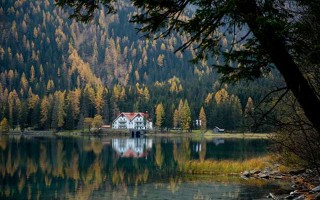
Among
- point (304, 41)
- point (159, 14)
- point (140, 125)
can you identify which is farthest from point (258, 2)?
point (140, 125)

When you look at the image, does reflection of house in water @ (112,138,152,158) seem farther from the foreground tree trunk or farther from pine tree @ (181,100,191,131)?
the foreground tree trunk

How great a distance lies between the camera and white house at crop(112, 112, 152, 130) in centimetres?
17162

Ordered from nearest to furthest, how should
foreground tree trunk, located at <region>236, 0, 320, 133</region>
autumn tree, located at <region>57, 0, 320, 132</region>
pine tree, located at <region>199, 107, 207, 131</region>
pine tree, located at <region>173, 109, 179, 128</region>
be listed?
1. autumn tree, located at <region>57, 0, 320, 132</region>
2. foreground tree trunk, located at <region>236, 0, 320, 133</region>
3. pine tree, located at <region>199, 107, 207, 131</region>
4. pine tree, located at <region>173, 109, 179, 128</region>

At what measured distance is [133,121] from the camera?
569 feet

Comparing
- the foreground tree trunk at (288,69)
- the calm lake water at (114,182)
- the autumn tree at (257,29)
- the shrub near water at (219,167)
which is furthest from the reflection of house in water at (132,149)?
the foreground tree trunk at (288,69)

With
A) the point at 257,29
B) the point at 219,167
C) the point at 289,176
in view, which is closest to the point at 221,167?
the point at 219,167

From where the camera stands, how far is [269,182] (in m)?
35.1

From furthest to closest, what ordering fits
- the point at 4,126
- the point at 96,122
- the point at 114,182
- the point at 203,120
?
1. the point at 4,126
2. the point at 96,122
3. the point at 203,120
4. the point at 114,182

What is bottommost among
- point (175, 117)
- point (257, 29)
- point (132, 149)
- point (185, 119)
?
point (132, 149)

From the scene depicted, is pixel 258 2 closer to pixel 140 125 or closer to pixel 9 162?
pixel 9 162

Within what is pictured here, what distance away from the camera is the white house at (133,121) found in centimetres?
17162

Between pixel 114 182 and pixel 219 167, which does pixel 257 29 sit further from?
pixel 219 167

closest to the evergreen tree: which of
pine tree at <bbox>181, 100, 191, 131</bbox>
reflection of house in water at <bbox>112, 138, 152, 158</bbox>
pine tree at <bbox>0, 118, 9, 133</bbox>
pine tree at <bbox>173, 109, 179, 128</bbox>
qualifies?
pine tree at <bbox>173, 109, 179, 128</bbox>

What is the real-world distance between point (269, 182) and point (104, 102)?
152763 millimetres
